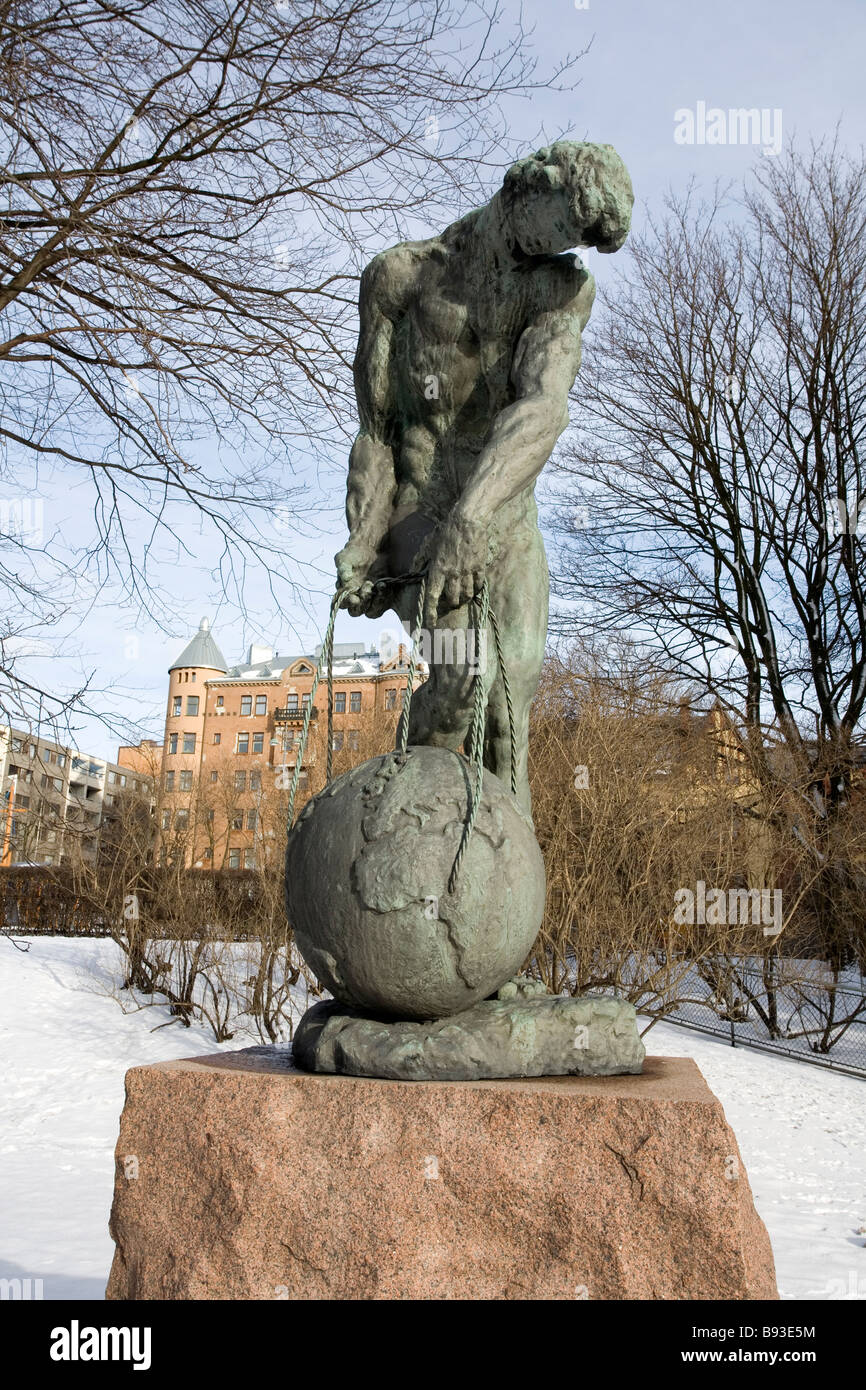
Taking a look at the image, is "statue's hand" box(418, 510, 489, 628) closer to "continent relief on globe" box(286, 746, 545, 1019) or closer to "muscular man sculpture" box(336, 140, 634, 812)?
"muscular man sculpture" box(336, 140, 634, 812)

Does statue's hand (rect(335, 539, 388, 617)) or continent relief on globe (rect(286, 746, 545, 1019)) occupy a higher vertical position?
statue's hand (rect(335, 539, 388, 617))

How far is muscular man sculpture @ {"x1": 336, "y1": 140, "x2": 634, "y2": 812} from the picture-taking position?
3.18m

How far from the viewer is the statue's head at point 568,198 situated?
3180 mm

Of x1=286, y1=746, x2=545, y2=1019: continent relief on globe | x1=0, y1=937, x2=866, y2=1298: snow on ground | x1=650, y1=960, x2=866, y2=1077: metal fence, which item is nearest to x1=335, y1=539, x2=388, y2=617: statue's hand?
x1=286, y1=746, x2=545, y2=1019: continent relief on globe

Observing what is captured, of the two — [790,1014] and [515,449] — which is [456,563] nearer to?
[515,449]

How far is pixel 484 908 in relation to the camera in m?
2.72

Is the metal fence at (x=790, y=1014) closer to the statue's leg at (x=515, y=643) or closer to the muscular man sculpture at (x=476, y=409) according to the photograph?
the statue's leg at (x=515, y=643)

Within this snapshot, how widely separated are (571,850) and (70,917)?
961 cm

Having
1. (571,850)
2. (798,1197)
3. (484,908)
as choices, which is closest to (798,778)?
(571,850)

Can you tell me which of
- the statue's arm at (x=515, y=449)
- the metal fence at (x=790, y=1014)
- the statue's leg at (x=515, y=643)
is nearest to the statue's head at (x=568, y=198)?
the statue's arm at (x=515, y=449)

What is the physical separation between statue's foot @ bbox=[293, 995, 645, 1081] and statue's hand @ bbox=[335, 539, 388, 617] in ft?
4.50

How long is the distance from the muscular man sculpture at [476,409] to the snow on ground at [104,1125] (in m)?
3.41

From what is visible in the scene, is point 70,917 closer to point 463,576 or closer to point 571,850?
point 571,850

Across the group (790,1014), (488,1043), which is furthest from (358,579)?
(790,1014)
